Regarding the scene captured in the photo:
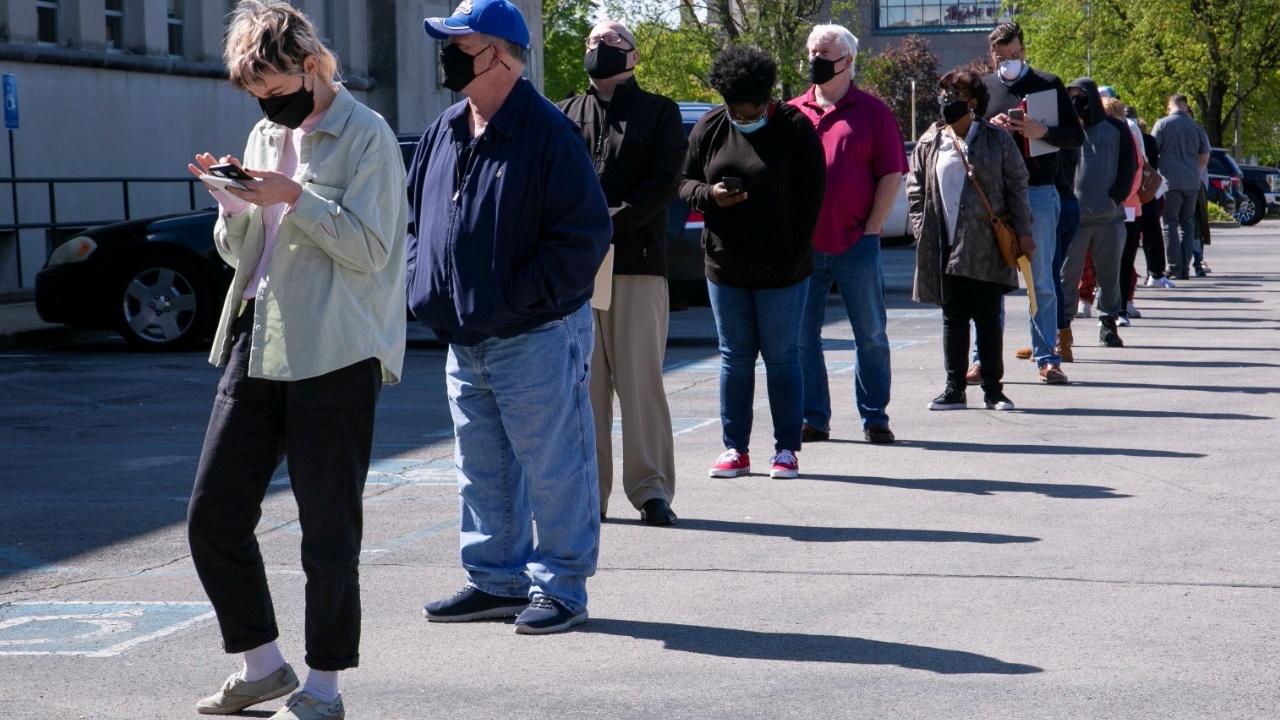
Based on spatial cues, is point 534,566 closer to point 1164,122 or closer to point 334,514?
point 334,514

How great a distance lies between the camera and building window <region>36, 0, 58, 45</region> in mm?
24797

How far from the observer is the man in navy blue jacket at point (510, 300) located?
5363mm

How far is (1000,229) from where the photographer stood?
411 inches

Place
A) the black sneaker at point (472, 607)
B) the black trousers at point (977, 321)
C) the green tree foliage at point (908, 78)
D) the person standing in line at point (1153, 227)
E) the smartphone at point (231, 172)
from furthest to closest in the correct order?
the green tree foliage at point (908, 78) → the person standing in line at point (1153, 227) → the black trousers at point (977, 321) → the black sneaker at point (472, 607) → the smartphone at point (231, 172)

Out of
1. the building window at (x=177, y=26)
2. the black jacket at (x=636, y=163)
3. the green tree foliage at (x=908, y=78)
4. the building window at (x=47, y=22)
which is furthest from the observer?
the green tree foliage at (x=908, y=78)

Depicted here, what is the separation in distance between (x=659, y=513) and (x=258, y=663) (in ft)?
8.86

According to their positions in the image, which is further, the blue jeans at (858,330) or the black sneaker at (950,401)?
the black sneaker at (950,401)

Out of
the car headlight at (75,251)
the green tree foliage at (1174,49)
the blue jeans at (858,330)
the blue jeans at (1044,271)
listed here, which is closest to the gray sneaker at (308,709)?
the blue jeans at (858,330)

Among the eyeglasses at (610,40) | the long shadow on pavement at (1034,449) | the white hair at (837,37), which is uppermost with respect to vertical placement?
the white hair at (837,37)

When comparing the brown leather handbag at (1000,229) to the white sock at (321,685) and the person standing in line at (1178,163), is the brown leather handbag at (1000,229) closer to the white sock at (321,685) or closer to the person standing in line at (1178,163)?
the white sock at (321,685)

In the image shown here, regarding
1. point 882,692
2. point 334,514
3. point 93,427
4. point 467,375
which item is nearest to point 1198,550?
point 882,692

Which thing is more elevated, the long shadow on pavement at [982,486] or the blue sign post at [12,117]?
the blue sign post at [12,117]

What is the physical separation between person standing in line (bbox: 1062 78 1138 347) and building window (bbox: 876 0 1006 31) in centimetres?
8437

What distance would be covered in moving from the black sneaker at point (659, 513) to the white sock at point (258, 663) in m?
2.67
